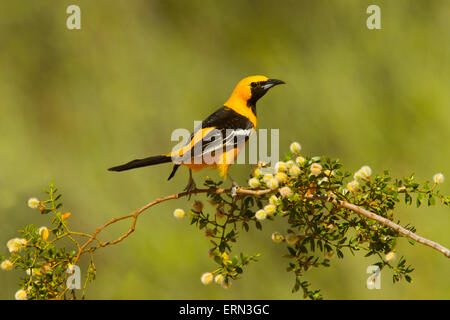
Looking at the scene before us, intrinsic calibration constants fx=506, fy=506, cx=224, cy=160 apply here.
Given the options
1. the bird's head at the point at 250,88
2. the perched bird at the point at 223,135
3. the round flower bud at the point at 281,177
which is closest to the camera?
the round flower bud at the point at 281,177

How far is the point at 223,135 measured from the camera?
1764mm

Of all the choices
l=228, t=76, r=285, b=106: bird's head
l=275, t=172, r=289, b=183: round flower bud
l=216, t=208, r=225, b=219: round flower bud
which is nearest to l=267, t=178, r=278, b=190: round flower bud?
l=275, t=172, r=289, b=183: round flower bud

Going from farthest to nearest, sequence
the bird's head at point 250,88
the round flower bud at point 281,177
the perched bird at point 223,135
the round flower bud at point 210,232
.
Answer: the bird's head at point 250,88, the perched bird at point 223,135, the round flower bud at point 210,232, the round flower bud at point 281,177

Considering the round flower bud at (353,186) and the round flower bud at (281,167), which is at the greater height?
the round flower bud at (281,167)

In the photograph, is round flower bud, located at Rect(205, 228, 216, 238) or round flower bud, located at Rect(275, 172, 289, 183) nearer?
round flower bud, located at Rect(275, 172, 289, 183)

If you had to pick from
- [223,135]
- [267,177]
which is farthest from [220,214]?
[223,135]

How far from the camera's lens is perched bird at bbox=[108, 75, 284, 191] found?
1.64 meters

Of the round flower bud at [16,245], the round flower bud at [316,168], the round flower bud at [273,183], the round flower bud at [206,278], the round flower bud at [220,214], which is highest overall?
the round flower bud at [316,168]

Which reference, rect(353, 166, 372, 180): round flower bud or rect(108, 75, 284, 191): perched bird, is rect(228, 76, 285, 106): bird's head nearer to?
rect(108, 75, 284, 191): perched bird

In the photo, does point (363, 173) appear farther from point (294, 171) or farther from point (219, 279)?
point (219, 279)

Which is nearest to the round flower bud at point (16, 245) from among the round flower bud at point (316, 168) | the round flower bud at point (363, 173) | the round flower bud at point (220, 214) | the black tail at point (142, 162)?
the black tail at point (142, 162)

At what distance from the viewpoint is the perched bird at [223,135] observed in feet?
5.40

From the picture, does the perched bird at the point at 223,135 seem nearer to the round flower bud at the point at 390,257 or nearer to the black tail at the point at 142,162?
the black tail at the point at 142,162

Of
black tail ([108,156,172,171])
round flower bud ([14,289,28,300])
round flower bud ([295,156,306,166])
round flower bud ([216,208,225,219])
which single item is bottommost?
round flower bud ([14,289,28,300])
